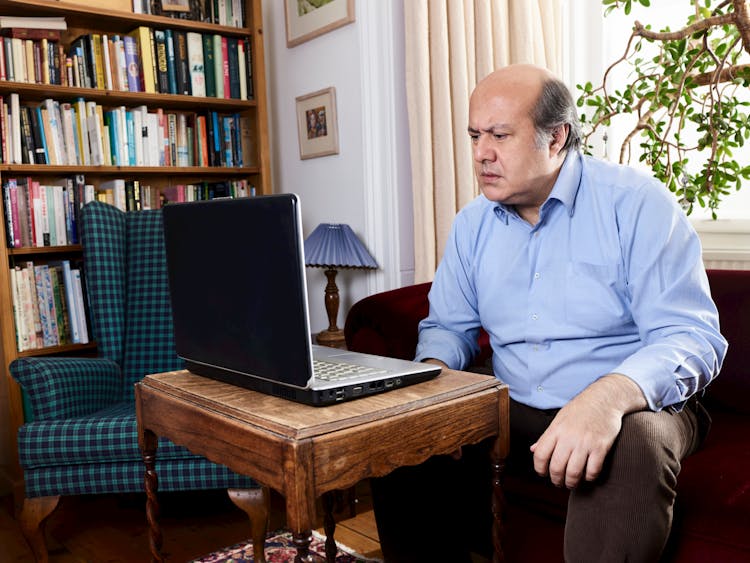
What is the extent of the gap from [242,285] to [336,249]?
5.11 ft

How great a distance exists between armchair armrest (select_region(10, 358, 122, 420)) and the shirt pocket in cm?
142

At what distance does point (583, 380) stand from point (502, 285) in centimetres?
25

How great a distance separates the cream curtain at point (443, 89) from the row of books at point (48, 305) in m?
1.25

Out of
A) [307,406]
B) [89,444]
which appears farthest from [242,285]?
[89,444]

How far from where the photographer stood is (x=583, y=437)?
1069mm

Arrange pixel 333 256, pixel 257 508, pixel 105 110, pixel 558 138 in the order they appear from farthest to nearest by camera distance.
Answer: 1. pixel 105 110
2. pixel 333 256
3. pixel 257 508
4. pixel 558 138

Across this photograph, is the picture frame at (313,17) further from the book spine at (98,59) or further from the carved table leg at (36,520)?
the carved table leg at (36,520)

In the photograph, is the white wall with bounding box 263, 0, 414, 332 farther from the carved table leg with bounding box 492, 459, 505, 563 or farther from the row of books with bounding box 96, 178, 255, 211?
the carved table leg with bounding box 492, 459, 505, 563

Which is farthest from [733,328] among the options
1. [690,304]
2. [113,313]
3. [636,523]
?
[113,313]

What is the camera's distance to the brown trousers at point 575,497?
42.3 inches

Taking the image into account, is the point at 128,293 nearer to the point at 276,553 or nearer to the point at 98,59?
the point at 98,59

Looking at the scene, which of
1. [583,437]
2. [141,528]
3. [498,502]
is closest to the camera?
[583,437]

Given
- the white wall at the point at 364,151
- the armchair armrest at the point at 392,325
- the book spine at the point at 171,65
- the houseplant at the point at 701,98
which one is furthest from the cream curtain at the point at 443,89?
the book spine at the point at 171,65

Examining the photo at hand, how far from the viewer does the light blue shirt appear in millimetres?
1285
